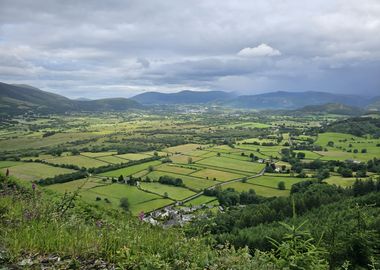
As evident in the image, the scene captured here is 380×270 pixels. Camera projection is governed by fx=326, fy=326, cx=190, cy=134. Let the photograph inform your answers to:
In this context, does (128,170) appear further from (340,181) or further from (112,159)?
(340,181)

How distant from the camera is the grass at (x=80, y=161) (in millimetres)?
89738

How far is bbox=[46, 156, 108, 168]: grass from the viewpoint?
3533 inches

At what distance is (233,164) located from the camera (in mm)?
91438

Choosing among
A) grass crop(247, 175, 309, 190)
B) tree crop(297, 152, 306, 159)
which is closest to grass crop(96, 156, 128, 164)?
grass crop(247, 175, 309, 190)

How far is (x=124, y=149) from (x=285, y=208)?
270 feet

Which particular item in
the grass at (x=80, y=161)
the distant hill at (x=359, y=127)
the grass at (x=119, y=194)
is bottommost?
the grass at (x=80, y=161)

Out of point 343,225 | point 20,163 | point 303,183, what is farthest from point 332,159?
point 343,225

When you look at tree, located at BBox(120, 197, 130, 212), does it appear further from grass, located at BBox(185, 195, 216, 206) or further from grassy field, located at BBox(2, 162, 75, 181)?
grassy field, located at BBox(2, 162, 75, 181)

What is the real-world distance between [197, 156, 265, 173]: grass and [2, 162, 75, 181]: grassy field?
3782cm

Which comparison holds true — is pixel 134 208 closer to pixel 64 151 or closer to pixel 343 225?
pixel 343 225

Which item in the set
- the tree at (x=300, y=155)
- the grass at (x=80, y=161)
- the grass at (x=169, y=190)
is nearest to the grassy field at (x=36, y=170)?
the grass at (x=80, y=161)

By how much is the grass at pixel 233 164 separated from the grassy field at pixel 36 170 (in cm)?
3782

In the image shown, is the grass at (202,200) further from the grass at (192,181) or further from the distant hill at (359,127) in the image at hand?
the distant hill at (359,127)

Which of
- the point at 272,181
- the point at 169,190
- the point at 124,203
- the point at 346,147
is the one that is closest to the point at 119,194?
the point at 124,203
